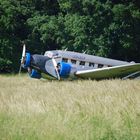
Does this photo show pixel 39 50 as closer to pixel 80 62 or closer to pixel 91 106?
pixel 80 62

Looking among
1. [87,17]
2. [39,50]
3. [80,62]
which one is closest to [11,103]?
[80,62]

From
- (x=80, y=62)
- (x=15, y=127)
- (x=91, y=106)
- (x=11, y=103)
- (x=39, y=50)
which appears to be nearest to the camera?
(x=15, y=127)

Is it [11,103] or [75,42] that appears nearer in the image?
[11,103]

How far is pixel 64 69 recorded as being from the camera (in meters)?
23.9

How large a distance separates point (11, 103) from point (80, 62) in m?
14.9

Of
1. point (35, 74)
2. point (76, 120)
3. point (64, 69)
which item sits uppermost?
point (76, 120)

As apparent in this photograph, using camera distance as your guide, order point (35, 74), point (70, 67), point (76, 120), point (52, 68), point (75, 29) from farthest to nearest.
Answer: point (75, 29)
point (35, 74)
point (70, 67)
point (52, 68)
point (76, 120)

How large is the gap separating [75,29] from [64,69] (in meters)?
13.5

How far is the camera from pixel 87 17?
36688 mm

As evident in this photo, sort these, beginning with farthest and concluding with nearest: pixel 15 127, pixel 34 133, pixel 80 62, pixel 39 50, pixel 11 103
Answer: pixel 39 50 < pixel 80 62 < pixel 11 103 < pixel 15 127 < pixel 34 133

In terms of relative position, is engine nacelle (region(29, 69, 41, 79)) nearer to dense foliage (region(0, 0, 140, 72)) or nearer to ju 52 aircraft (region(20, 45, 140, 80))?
ju 52 aircraft (region(20, 45, 140, 80))

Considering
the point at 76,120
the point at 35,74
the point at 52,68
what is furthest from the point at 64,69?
the point at 76,120

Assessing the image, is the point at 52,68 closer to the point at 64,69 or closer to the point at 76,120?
the point at 64,69

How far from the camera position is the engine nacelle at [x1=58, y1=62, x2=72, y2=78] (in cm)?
2388
